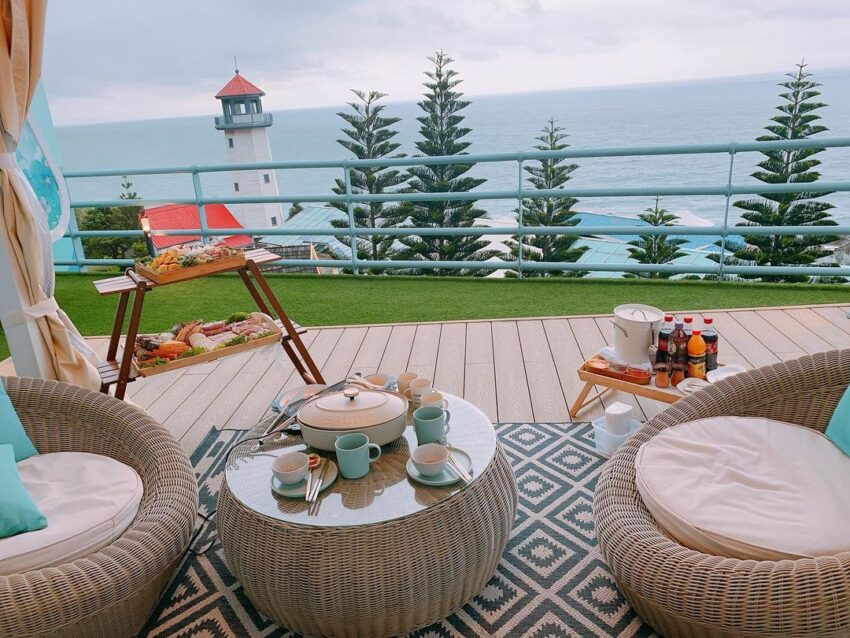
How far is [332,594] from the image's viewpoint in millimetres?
1388

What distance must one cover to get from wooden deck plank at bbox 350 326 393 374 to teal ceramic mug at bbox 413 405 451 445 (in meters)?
1.51

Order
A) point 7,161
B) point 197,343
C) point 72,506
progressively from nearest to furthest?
1. point 72,506
2. point 7,161
3. point 197,343

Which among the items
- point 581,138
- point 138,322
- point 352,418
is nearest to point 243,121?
point 138,322

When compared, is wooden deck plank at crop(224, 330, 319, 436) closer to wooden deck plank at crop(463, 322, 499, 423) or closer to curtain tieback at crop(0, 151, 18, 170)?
wooden deck plank at crop(463, 322, 499, 423)

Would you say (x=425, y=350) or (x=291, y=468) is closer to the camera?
(x=291, y=468)

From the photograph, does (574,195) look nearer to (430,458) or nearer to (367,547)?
(430,458)

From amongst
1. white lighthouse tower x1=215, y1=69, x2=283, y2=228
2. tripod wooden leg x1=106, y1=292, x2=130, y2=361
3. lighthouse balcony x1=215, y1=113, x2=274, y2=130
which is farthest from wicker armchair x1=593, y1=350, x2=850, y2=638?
lighthouse balcony x1=215, y1=113, x2=274, y2=130

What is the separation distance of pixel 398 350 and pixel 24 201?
1.93 meters

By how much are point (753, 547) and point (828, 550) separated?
135 mm

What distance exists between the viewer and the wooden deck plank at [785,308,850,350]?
10.9ft

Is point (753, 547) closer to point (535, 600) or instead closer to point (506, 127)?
point (535, 600)

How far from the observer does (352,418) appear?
5.33 feet

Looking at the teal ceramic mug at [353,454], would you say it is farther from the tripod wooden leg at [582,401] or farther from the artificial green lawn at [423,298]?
the artificial green lawn at [423,298]

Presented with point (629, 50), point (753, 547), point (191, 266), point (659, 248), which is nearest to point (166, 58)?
point (629, 50)
